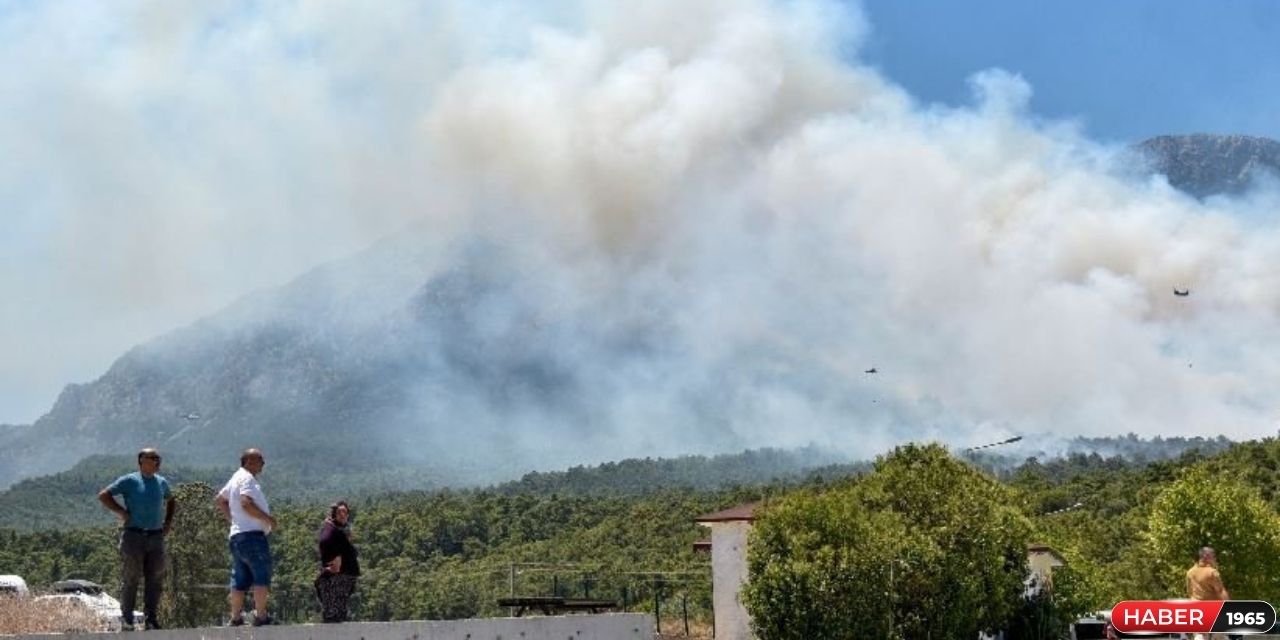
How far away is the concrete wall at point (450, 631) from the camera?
1373cm

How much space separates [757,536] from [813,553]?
1.67 m

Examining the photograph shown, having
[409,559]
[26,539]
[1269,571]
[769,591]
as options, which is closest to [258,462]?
[769,591]

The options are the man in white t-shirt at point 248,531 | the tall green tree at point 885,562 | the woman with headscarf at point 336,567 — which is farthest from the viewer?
the tall green tree at point 885,562

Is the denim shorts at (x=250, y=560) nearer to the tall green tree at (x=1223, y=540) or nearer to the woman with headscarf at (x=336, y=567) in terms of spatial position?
the woman with headscarf at (x=336, y=567)

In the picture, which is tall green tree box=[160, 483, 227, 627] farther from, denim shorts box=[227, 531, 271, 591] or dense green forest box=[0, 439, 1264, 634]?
denim shorts box=[227, 531, 271, 591]

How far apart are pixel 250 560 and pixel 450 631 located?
2316mm

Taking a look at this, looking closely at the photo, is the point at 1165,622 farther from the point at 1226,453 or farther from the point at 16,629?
the point at 1226,453

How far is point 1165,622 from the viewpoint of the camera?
1158cm

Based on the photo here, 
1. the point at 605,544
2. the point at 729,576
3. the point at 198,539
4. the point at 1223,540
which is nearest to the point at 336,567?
the point at 729,576

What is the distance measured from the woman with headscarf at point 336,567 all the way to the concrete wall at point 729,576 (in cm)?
2517

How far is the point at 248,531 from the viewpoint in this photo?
16000 millimetres

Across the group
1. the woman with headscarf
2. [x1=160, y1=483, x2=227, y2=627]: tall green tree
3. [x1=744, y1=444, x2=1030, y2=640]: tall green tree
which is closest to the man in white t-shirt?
the woman with headscarf

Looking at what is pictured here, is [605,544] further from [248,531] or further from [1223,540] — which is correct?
[248,531]

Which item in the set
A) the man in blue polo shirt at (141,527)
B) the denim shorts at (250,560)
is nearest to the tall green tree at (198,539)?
the man in blue polo shirt at (141,527)
